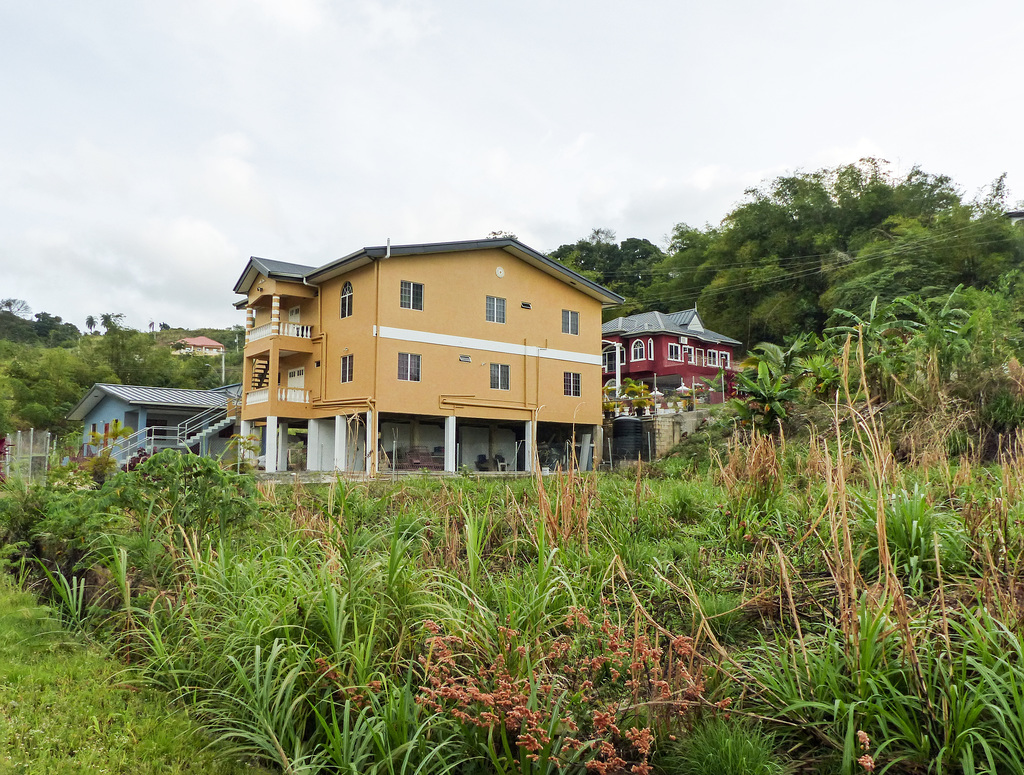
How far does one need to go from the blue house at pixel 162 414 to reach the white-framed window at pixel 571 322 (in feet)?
41.8

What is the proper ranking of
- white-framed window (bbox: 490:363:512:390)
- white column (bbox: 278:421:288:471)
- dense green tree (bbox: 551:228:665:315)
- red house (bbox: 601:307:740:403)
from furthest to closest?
dense green tree (bbox: 551:228:665:315) → red house (bbox: 601:307:740:403) → white-framed window (bbox: 490:363:512:390) → white column (bbox: 278:421:288:471)

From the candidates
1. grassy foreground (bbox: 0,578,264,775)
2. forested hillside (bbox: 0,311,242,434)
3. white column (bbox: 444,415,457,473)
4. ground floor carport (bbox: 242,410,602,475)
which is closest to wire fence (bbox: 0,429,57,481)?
ground floor carport (bbox: 242,410,602,475)

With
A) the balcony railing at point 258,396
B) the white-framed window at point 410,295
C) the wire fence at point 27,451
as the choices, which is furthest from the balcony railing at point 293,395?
the wire fence at point 27,451

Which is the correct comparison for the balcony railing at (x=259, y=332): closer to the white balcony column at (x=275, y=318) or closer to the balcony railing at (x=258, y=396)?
the white balcony column at (x=275, y=318)

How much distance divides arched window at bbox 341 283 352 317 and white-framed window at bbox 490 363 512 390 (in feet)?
16.1

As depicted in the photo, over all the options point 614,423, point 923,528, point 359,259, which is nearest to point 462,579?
point 923,528

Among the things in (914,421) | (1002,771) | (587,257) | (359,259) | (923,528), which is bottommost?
(1002,771)

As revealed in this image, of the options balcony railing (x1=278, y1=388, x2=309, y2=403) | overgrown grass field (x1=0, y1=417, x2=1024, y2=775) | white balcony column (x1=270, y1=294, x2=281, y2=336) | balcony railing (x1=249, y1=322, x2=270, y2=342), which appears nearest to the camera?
overgrown grass field (x1=0, y1=417, x2=1024, y2=775)

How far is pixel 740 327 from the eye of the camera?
4781cm

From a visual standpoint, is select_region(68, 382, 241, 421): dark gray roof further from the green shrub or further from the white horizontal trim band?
the green shrub

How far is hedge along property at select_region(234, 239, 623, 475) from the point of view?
2342 cm

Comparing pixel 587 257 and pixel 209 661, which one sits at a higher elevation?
pixel 587 257

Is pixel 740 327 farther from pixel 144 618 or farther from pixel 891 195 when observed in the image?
pixel 144 618

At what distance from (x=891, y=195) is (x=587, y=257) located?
20176mm
